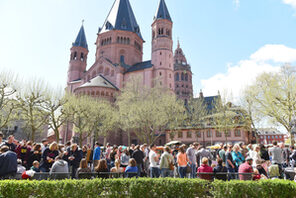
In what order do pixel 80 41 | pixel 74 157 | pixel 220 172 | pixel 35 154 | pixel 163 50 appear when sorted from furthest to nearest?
pixel 80 41 < pixel 163 50 < pixel 74 157 < pixel 35 154 < pixel 220 172

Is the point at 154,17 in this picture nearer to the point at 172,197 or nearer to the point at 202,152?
the point at 202,152

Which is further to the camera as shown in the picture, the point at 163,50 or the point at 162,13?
the point at 162,13

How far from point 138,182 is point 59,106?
89.5ft

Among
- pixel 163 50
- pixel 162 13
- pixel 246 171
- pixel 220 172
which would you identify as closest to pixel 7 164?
pixel 220 172

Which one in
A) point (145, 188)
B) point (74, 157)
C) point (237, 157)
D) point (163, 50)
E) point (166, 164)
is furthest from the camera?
point (163, 50)

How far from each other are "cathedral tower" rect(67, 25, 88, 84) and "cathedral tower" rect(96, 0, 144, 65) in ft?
17.8

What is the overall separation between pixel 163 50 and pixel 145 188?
1816 inches

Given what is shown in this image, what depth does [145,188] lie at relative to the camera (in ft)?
24.8

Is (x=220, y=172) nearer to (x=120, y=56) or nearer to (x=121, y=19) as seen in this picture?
(x=120, y=56)

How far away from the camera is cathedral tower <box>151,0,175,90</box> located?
50.4m

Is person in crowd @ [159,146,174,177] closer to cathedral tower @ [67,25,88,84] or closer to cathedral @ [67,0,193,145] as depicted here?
cathedral @ [67,0,193,145]

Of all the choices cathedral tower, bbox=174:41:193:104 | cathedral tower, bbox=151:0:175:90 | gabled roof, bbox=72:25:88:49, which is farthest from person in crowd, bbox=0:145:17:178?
cathedral tower, bbox=174:41:193:104

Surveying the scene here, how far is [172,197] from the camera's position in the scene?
7.55 meters

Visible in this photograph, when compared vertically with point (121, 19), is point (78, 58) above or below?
below
